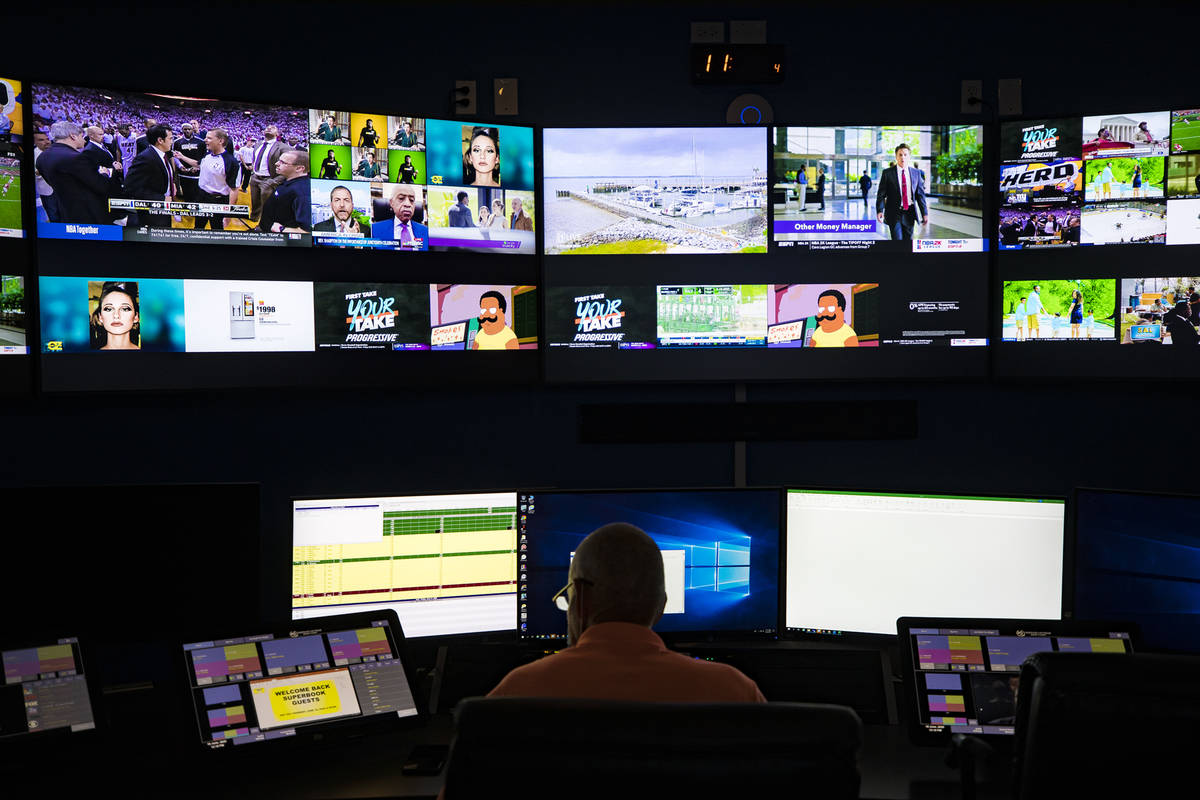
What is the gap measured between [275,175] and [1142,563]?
7.77 feet

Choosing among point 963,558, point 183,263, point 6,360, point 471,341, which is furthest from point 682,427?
point 6,360

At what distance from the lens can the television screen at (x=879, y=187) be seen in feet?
9.38

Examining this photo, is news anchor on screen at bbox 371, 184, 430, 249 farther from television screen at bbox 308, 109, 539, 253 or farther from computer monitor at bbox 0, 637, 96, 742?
computer monitor at bbox 0, 637, 96, 742

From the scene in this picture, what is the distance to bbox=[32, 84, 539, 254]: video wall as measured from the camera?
93.0 inches

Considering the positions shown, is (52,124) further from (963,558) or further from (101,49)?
(963,558)

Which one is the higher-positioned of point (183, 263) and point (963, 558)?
point (183, 263)

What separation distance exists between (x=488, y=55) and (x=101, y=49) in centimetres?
107

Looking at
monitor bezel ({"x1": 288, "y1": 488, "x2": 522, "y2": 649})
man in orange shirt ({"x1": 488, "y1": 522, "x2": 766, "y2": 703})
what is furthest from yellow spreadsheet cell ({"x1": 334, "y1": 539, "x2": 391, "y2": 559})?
man in orange shirt ({"x1": 488, "y1": 522, "x2": 766, "y2": 703})

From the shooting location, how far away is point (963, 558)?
2232 millimetres

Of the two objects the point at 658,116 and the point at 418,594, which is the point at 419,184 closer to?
Result: the point at 658,116

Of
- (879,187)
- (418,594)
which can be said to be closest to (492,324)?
(418,594)

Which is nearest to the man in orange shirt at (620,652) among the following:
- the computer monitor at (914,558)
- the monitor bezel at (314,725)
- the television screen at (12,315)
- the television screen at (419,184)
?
the monitor bezel at (314,725)

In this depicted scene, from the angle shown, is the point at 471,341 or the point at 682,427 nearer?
the point at 471,341

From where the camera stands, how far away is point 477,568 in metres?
2.29
